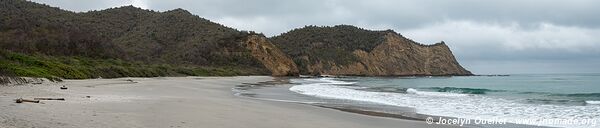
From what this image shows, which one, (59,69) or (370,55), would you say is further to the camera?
(370,55)

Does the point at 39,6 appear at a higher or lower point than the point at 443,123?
higher

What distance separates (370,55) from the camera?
137 m

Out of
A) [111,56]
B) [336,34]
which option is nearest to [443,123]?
[111,56]

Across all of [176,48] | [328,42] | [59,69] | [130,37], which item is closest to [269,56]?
[176,48]

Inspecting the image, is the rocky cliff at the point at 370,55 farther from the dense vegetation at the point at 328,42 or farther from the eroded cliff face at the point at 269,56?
the eroded cliff face at the point at 269,56

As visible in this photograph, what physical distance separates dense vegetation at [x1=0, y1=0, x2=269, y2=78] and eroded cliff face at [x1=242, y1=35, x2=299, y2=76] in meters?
1.37

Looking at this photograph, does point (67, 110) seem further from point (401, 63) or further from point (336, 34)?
point (336, 34)

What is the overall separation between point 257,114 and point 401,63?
129 metres

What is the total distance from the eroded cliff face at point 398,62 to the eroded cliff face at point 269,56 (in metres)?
23.0

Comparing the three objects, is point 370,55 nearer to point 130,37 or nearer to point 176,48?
point 176,48

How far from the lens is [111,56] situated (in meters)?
61.2

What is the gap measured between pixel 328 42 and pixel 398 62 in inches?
862

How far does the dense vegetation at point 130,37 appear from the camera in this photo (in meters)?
55.1

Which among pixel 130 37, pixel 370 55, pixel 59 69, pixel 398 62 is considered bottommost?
pixel 59 69
